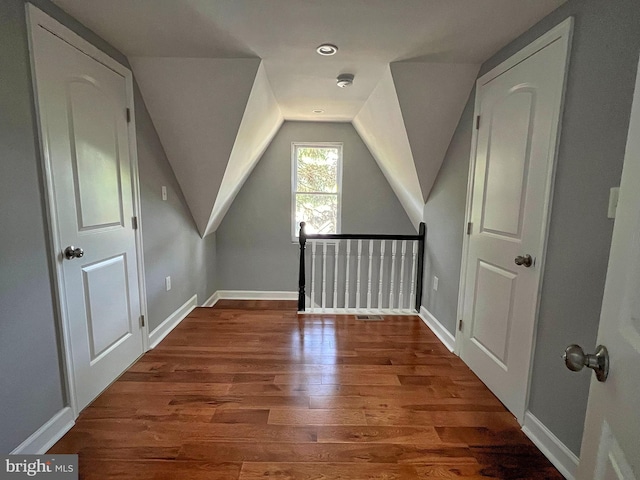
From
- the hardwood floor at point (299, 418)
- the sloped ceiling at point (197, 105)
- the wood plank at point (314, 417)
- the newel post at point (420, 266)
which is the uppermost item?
the sloped ceiling at point (197, 105)

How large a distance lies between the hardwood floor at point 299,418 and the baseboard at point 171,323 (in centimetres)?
10

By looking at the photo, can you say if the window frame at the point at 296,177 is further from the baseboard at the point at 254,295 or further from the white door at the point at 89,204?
the white door at the point at 89,204

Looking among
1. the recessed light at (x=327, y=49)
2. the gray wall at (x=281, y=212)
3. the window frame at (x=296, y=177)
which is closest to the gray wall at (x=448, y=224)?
the recessed light at (x=327, y=49)

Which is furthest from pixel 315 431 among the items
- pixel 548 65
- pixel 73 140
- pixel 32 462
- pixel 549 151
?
pixel 548 65

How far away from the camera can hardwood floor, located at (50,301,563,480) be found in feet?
4.56

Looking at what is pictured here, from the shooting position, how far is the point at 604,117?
1226 millimetres

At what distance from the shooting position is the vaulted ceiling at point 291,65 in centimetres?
155

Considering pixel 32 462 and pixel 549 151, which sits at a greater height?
pixel 549 151

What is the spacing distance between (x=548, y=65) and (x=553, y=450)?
6.06 ft

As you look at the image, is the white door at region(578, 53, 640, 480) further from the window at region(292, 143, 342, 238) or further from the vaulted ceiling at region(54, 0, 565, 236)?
the window at region(292, 143, 342, 238)

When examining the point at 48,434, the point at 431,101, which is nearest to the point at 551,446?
the point at 431,101

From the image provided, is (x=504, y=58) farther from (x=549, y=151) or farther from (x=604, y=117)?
(x=604, y=117)

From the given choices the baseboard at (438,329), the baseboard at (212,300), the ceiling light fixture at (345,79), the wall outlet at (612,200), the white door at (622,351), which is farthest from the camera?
the baseboard at (212,300)

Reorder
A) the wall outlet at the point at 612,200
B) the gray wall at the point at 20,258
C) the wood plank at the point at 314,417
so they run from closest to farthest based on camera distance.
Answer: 1. the wall outlet at the point at 612,200
2. the gray wall at the point at 20,258
3. the wood plank at the point at 314,417
